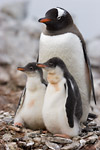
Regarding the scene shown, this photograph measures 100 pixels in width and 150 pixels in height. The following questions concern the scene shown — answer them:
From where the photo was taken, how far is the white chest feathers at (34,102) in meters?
3.09

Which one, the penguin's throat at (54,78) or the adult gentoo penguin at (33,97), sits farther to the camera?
the adult gentoo penguin at (33,97)

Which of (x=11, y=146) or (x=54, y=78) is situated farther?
(x=54, y=78)

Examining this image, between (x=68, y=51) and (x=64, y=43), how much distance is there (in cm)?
10

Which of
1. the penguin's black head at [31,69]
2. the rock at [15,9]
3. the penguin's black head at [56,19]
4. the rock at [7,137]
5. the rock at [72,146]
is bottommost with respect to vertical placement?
the rock at [72,146]

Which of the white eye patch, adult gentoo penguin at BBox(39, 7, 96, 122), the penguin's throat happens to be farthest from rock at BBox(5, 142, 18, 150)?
the white eye patch

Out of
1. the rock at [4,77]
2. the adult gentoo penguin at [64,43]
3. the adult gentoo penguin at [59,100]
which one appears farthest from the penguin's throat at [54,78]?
the rock at [4,77]

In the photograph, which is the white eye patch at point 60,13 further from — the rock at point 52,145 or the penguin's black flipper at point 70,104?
the rock at point 52,145

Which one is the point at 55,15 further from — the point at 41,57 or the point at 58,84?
the point at 58,84

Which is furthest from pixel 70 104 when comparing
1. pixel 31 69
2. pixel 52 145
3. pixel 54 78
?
pixel 31 69

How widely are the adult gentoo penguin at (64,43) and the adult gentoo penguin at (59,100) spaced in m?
0.44

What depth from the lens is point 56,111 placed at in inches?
112

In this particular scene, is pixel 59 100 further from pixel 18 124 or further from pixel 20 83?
pixel 20 83

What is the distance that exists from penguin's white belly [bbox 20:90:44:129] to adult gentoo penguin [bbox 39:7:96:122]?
485mm

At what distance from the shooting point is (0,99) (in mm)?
5594
